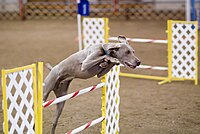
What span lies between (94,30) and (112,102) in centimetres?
426

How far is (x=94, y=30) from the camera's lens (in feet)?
32.1

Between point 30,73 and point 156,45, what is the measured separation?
960 cm

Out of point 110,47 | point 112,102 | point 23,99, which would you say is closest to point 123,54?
point 110,47

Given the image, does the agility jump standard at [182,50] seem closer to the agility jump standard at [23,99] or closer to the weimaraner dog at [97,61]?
the weimaraner dog at [97,61]

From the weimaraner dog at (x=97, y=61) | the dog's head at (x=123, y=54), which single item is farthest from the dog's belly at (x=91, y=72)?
the dog's head at (x=123, y=54)

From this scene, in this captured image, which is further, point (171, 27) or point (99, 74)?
point (171, 27)

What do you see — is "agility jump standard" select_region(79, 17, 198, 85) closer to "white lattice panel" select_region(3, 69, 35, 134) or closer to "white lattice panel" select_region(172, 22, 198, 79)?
"white lattice panel" select_region(172, 22, 198, 79)

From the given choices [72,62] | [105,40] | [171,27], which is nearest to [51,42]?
[105,40]

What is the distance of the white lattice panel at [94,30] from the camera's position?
31.5ft

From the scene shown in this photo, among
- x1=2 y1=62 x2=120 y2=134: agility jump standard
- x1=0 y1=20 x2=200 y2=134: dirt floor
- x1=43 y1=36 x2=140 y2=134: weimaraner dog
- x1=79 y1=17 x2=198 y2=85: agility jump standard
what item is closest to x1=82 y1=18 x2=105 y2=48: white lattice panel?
x1=79 y1=17 x2=198 y2=85: agility jump standard

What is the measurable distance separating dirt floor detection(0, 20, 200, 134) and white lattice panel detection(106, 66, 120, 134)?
1.62ft

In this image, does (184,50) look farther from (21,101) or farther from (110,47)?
(21,101)

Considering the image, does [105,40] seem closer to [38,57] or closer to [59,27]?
[38,57]

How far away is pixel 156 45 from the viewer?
13.4 metres
